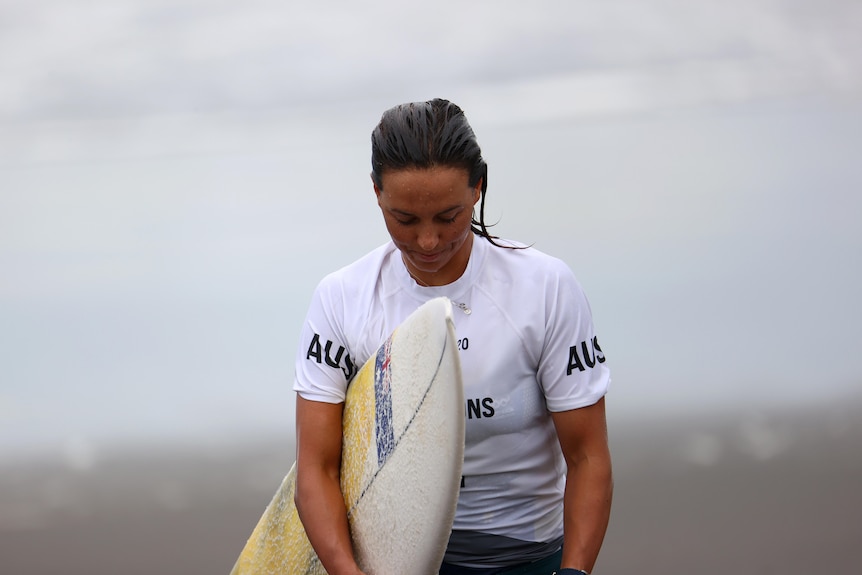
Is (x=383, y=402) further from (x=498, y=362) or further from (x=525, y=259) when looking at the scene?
(x=525, y=259)

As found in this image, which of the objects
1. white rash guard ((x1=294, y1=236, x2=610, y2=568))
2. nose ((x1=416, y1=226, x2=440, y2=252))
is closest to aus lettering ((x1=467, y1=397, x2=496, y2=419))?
white rash guard ((x1=294, y1=236, x2=610, y2=568))

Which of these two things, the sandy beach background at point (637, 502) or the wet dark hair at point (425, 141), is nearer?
the wet dark hair at point (425, 141)

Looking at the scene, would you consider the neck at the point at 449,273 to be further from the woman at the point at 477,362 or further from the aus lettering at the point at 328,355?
the aus lettering at the point at 328,355

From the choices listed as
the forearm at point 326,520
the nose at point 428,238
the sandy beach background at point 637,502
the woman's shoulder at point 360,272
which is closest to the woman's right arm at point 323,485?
the forearm at point 326,520

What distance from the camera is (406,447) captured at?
54.2 inches

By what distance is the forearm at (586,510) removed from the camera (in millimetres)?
1368

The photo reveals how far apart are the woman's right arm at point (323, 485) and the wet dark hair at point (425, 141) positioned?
0.32 m

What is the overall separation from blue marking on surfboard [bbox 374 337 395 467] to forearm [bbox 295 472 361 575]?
3.1 inches

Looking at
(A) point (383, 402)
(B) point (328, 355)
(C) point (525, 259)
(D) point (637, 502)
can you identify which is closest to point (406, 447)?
(A) point (383, 402)

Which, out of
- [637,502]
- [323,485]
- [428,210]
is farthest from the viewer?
[637,502]

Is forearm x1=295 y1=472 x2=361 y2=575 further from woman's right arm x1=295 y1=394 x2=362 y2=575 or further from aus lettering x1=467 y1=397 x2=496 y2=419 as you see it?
aus lettering x1=467 y1=397 x2=496 y2=419

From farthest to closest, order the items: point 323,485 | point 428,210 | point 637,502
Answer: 1. point 637,502
2. point 323,485
3. point 428,210

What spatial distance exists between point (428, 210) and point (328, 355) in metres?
0.26

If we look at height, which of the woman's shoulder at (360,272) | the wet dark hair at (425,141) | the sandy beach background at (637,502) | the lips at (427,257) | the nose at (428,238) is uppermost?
the wet dark hair at (425,141)
